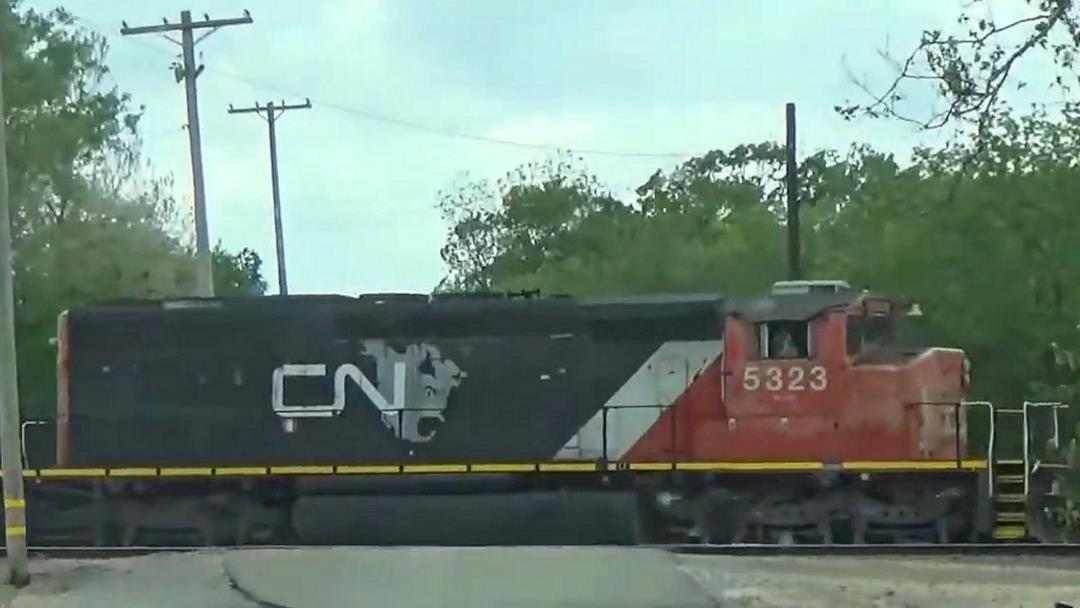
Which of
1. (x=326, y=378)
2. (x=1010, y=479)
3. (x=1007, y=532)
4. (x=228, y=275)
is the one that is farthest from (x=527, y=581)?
(x=228, y=275)

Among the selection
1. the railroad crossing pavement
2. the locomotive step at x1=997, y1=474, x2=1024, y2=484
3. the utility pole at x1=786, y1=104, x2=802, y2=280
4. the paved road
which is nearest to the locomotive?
the locomotive step at x1=997, y1=474, x2=1024, y2=484

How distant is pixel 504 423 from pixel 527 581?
651 cm

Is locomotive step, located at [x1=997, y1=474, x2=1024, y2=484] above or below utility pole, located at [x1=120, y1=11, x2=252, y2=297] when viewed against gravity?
below

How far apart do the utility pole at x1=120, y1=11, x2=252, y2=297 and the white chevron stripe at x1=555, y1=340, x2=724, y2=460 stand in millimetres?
11871

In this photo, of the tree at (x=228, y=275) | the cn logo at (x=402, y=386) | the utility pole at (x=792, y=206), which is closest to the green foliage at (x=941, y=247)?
the utility pole at (x=792, y=206)

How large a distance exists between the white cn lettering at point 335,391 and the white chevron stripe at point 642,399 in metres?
2.14

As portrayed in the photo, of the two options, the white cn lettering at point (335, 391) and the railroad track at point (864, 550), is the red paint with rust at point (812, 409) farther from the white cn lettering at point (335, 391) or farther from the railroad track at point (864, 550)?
the white cn lettering at point (335, 391)

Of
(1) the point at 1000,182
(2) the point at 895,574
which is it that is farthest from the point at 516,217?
(2) the point at 895,574

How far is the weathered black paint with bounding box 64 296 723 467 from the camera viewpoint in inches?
778

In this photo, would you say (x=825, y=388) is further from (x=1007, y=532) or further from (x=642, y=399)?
(x=1007, y=532)

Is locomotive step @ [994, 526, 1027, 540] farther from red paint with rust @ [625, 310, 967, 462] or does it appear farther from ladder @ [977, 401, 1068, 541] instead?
red paint with rust @ [625, 310, 967, 462]

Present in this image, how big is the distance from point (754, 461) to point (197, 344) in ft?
22.8

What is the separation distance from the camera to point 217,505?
65.6 feet

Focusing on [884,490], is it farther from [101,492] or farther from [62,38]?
[62,38]
